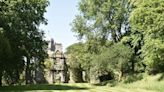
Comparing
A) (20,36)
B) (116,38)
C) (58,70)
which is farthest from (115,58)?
(58,70)

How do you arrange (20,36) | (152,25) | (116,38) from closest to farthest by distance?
(152,25), (20,36), (116,38)

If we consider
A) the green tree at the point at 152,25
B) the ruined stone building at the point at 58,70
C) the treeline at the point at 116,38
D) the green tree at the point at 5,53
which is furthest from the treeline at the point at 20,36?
the ruined stone building at the point at 58,70

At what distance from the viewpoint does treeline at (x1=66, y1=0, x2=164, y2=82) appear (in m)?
42.8

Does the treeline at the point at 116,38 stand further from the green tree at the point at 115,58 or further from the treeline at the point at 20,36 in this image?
the treeline at the point at 20,36

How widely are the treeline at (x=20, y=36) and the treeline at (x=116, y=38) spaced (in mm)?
7031

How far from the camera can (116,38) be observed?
185 ft

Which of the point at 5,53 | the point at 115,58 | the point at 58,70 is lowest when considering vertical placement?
the point at 5,53

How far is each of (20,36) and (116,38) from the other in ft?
55.7

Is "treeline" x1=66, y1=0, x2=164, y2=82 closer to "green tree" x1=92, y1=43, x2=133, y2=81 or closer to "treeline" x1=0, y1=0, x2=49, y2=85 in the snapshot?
"green tree" x1=92, y1=43, x2=133, y2=81

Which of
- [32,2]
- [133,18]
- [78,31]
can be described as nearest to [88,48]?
[78,31]

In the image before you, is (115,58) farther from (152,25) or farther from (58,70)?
(58,70)

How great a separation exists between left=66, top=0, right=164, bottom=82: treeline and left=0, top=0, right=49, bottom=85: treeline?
23.1 ft

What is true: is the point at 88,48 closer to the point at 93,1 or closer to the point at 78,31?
the point at 78,31

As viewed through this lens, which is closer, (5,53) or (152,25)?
(5,53)
